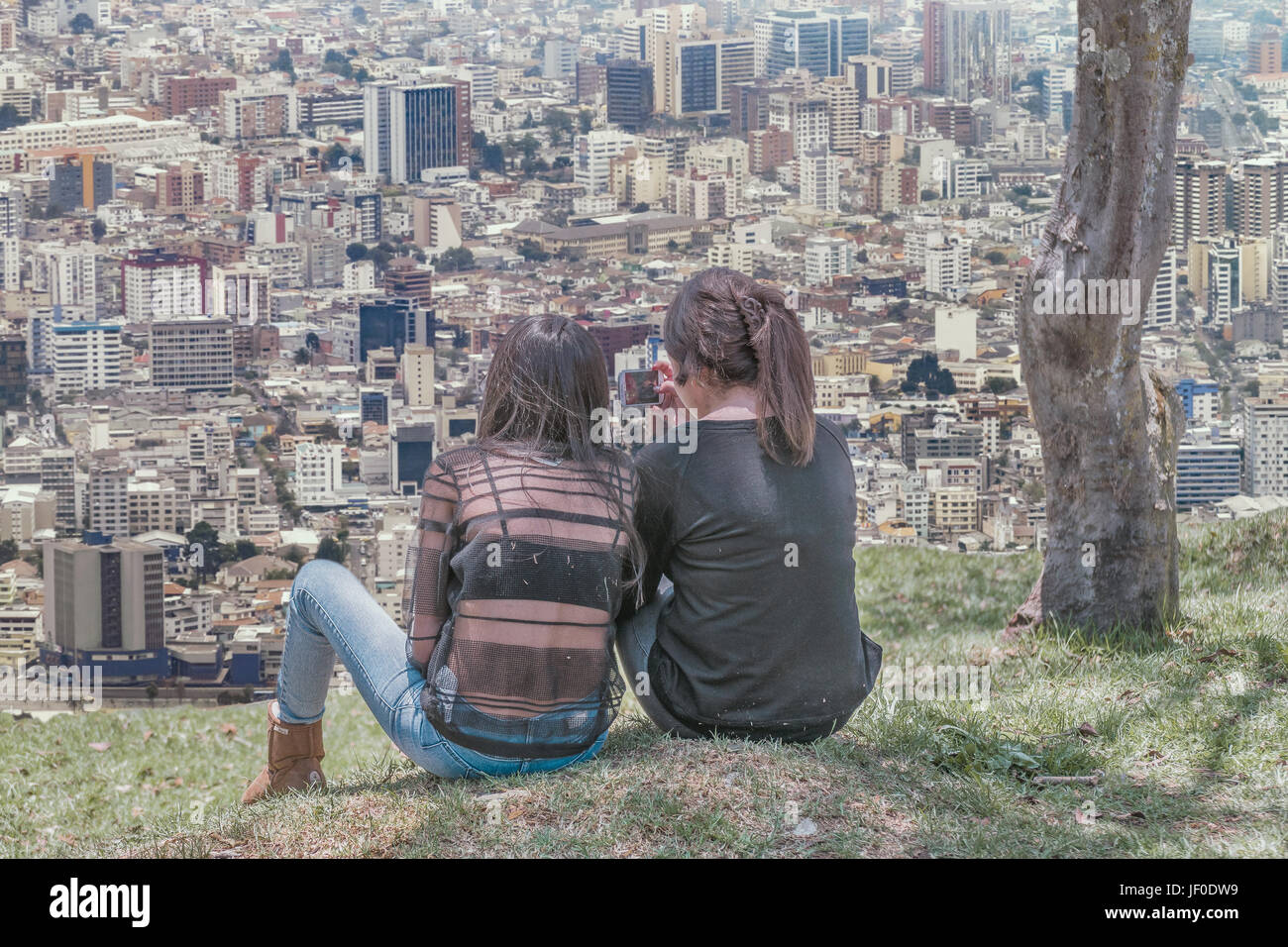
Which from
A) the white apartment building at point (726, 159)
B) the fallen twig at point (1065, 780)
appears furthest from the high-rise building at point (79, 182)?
the fallen twig at point (1065, 780)

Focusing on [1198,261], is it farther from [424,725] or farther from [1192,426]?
[424,725]

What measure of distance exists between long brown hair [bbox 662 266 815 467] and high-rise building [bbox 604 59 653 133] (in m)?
49.6

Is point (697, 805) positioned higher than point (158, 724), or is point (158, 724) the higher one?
point (697, 805)

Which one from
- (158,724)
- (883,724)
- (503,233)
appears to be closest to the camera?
(883,724)

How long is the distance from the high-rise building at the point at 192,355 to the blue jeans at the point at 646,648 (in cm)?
3049

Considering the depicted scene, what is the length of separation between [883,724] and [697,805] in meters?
0.76

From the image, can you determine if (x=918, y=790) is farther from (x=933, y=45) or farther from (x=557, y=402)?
(x=933, y=45)

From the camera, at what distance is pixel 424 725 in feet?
9.46

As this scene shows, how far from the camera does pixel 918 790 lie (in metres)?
3.03

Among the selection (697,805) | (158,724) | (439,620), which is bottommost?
(158,724)

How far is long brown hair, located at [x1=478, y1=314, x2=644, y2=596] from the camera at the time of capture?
9.36ft

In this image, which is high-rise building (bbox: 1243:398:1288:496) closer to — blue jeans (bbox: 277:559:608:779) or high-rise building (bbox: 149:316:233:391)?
blue jeans (bbox: 277:559:608:779)

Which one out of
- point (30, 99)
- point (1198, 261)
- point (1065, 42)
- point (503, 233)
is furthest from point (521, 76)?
point (1198, 261)

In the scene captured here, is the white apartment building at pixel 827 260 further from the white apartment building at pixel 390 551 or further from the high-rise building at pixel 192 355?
the white apartment building at pixel 390 551
